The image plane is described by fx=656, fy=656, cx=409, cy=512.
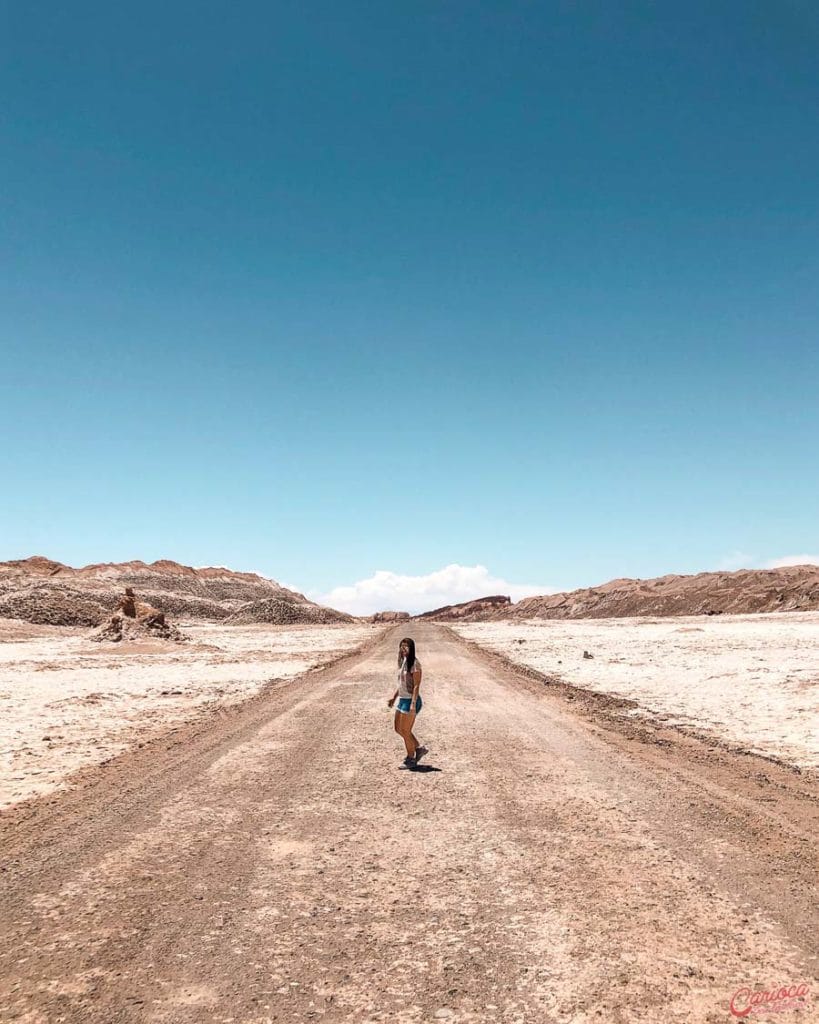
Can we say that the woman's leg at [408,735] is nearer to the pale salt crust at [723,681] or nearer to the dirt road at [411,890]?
the dirt road at [411,890]

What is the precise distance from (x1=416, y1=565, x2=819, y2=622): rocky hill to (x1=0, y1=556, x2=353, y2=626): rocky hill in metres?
48.9

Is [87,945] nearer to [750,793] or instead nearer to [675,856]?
[675,856]

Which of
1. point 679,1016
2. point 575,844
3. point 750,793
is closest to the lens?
point 679,1016

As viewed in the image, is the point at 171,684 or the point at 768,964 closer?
the point at 768,964

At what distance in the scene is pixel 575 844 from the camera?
6.64m

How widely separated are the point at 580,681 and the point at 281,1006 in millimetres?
20581

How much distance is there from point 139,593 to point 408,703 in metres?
95.4

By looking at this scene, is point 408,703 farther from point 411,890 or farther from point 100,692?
point 100,692

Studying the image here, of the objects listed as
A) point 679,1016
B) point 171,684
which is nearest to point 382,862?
point 679,1016

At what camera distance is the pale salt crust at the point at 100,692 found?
11.3 metres

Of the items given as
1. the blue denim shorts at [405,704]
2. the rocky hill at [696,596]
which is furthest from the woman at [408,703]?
the rocky hill at [696,596]
